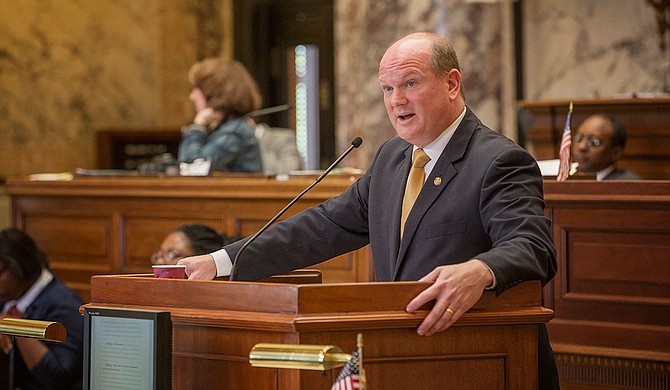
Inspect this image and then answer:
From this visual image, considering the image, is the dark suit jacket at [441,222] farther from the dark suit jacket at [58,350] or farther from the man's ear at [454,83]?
the dark suit jacket at [58,350]

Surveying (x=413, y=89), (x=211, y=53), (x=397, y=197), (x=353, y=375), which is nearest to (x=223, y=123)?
(x=397, y=197)

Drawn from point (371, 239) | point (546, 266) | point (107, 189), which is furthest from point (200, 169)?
point (546, 266)

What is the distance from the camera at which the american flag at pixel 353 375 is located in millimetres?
2332

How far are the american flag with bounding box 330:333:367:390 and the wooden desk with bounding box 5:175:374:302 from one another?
3.42 meters

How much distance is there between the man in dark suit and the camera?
2.98 metres

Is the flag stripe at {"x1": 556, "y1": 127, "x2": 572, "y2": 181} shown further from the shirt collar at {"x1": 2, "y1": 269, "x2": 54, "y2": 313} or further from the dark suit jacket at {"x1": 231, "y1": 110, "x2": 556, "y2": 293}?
the shirt collar at {"x1": 2, "y1": 269, "x2": 54, "y2": 313}

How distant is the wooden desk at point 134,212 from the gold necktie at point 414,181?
2594mm

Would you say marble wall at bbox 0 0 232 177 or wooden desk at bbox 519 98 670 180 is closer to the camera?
wooden desk at bbox 519 98 670 180

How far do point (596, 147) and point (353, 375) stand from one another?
5245 mm

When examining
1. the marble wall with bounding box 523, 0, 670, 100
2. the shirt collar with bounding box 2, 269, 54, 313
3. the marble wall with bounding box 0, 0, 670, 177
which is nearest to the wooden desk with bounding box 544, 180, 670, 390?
the shirt collar with bounding box 2, 269, 54, 313

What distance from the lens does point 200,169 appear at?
22.9ft

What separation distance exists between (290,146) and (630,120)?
2.98 meters

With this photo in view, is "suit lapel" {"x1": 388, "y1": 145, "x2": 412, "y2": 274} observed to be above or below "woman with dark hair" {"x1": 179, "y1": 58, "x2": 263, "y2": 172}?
below

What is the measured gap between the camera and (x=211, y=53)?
12516 mm
